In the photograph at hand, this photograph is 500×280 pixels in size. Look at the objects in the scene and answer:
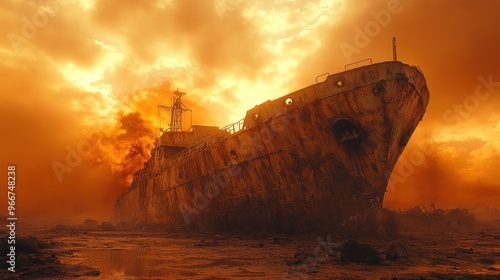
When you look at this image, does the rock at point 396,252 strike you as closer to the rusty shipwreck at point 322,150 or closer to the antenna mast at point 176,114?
the rusty shipwreck at point 322,150

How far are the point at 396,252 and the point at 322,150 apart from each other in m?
6.19

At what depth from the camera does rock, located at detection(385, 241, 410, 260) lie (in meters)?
8.05

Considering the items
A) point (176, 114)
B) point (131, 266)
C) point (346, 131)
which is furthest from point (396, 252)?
point (176, 114)

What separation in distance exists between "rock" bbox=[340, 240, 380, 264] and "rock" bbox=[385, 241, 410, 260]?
1.66ft

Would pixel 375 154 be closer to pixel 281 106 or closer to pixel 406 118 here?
pixel 406 118

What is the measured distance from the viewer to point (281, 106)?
14891 mm

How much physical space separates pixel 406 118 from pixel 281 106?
5553mm

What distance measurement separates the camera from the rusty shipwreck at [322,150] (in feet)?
42.8

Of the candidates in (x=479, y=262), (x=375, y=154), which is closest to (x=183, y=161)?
(x=375, y=154)

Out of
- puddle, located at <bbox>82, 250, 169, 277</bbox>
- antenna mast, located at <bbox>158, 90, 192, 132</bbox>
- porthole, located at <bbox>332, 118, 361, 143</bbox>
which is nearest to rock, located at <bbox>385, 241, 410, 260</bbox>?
porthole, located at <bbox>332, 118, 361, 143</bbox>

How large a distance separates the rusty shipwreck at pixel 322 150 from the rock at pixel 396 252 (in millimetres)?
Result: 4854

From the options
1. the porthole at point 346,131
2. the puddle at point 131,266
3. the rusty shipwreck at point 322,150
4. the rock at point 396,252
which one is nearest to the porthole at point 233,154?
the rusty shipwreck at point 322,150

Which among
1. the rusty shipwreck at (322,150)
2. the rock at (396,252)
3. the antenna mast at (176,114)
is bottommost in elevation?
the rock at (396,252)

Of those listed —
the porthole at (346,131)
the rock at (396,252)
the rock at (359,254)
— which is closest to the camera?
the rock at (359,254)
